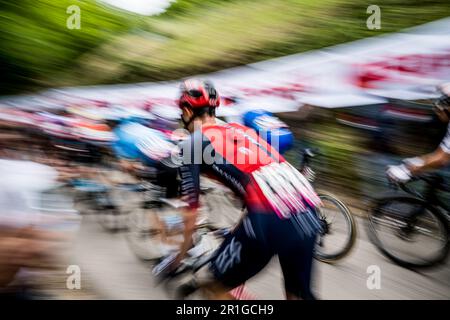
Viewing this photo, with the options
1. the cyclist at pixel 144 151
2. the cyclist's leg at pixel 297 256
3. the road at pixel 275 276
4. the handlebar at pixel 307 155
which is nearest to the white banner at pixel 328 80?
the cyclist at pixel 144 151

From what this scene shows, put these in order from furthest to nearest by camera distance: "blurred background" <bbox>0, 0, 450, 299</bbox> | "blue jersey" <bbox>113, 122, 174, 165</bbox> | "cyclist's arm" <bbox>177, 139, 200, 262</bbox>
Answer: "blue jersey" <bbox>113, 122, 174, 165</bbox> → "blurred background" <bbox>0, 0, 450, 299</bbox> → "cyclist's arm" <bbox>177, 139, 200, 262</bbox>

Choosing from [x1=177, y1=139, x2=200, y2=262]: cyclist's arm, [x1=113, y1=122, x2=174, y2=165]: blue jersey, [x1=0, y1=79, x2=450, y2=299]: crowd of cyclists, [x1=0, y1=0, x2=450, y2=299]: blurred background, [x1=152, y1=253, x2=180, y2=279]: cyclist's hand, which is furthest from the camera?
[x1=113, y1=122, x2=174, y2=165]: blue jersey

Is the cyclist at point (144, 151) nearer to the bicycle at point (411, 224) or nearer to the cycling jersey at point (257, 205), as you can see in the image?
the cycling jersey at point (257, 205)

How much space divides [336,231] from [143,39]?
1654 millimetres

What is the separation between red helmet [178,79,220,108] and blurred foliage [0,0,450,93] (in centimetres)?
15

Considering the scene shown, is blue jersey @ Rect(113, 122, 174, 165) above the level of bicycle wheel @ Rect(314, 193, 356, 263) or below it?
above

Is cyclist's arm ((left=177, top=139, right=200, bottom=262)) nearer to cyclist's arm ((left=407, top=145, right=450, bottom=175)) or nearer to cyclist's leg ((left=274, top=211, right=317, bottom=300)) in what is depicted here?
cyclist's leg ((left=274, top=211, right=317, bottom=300))

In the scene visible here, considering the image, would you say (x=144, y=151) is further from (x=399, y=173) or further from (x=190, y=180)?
(x=399, y=173)

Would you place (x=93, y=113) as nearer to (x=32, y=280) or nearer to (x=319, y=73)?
(x=32, y=280)

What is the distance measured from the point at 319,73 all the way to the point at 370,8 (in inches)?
16.9

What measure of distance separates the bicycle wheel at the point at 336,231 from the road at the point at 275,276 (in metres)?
0.04

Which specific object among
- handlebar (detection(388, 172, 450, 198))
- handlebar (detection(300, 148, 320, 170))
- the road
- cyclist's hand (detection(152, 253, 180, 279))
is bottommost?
the road

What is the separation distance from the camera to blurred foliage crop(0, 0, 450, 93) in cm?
231

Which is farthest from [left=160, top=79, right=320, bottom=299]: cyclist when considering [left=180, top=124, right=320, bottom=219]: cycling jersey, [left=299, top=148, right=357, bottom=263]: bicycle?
[left=299, top=148, right=357, bottom=263]: bicycle
